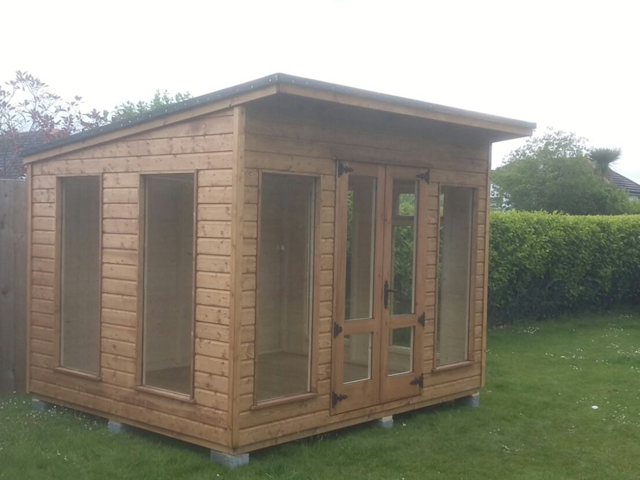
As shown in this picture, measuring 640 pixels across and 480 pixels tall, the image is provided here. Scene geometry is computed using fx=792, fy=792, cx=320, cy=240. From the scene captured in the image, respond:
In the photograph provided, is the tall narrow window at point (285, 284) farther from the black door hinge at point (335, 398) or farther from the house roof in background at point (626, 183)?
the house roof in background at point (626, 183)

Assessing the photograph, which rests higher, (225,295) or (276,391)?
(225,295)

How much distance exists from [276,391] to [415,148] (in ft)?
7.98

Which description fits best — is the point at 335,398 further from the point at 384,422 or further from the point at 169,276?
the point at 169,276

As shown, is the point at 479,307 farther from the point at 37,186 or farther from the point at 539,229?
the point at 539,229

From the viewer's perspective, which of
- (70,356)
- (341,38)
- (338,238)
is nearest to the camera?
(338,238)

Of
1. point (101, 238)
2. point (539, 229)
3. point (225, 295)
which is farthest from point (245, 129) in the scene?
point (539, 229)

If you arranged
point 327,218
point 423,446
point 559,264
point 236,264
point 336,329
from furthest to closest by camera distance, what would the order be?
1. point 559,264
2. point 423,446
3. point 336,329
4. point 327,218
5. point 236,264

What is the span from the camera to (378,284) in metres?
6.70

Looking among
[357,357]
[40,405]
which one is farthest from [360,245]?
[40,405]

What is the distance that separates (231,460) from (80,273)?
263 cm

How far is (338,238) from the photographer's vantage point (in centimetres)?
632

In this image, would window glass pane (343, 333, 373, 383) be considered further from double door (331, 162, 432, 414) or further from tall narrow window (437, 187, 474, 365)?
tall narrow window (437, 187, 474, 365)

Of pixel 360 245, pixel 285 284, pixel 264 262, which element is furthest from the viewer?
pixel 264 262

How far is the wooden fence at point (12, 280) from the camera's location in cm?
763
